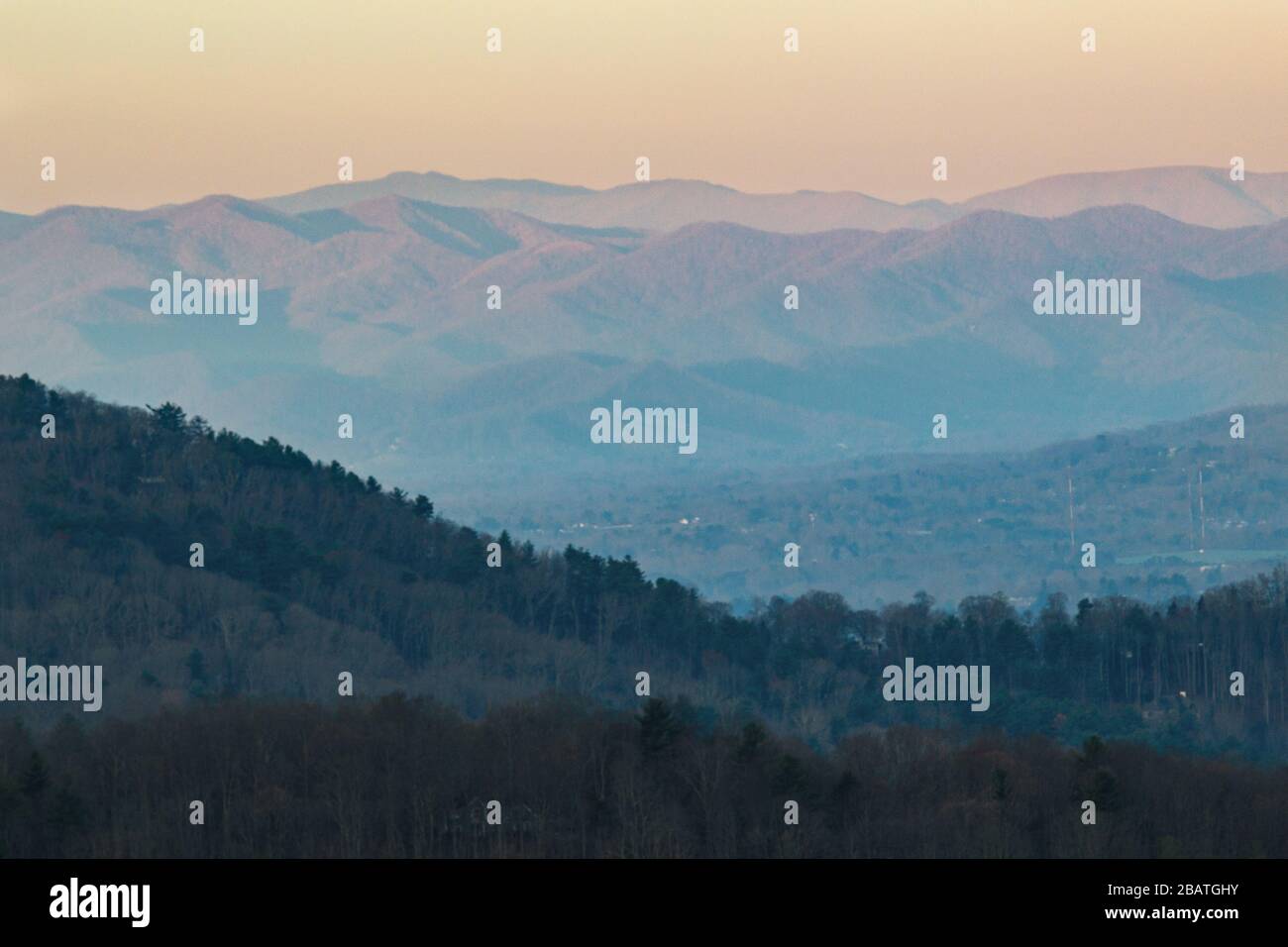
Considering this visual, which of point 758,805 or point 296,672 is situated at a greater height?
point 296,672

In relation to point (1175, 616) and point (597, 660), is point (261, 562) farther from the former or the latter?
point (1175, 616)

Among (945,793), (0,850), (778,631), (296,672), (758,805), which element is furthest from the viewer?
Result: (778,631)

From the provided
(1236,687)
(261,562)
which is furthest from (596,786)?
(1236,687)

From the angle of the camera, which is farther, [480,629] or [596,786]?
[480,629]

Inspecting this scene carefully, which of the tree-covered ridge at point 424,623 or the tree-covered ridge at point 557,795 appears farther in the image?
the tree-covered ridge at point 424,623

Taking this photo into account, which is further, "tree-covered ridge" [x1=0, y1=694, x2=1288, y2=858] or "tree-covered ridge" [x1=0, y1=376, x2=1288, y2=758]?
"tree-covered ridge" [x1=0, y1=376, x2=1288, y2=758]

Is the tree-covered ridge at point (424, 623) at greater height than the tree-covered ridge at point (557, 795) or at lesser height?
greater

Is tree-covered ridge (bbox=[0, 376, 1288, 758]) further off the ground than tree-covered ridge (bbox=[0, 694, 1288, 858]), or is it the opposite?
tree-covered ridge (bbox=[0, 376, 1288, 758])

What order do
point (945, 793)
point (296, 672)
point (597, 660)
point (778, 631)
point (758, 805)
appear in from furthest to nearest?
point (778, 631) < point (597, 660) < point (296, 672) < point (945, 793) < point (758, 805)
